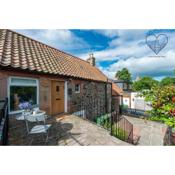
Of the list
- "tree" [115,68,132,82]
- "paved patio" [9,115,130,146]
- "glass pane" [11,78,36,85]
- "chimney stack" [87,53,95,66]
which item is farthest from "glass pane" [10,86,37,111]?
"tree" [115,68,132,82]

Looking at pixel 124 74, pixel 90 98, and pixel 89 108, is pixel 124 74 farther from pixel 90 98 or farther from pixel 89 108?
pixel 89 108

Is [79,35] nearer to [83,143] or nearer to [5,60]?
[5,60]

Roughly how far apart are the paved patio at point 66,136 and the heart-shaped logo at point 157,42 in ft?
14.3

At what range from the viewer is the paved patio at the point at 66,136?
484 cm

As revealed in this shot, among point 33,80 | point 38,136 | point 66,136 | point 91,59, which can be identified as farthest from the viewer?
point 91,59

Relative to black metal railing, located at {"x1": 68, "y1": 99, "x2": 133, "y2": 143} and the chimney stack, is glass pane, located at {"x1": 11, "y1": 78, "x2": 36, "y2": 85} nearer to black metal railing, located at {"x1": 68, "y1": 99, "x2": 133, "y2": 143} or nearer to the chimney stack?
black metal railing, located at {"x1": 68, "y1": 99, "x2": 133, "y2": 143}

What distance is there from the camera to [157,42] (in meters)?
7.05

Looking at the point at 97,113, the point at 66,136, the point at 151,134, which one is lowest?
the point at 151,134

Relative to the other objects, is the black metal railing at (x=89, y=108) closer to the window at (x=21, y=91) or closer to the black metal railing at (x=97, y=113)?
the black metal railing at (x=97, y=113)

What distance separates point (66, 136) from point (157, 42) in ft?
18.8

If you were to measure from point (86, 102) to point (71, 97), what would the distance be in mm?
2108

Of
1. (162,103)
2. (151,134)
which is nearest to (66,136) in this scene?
(162,103)

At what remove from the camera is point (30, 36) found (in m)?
9.29
